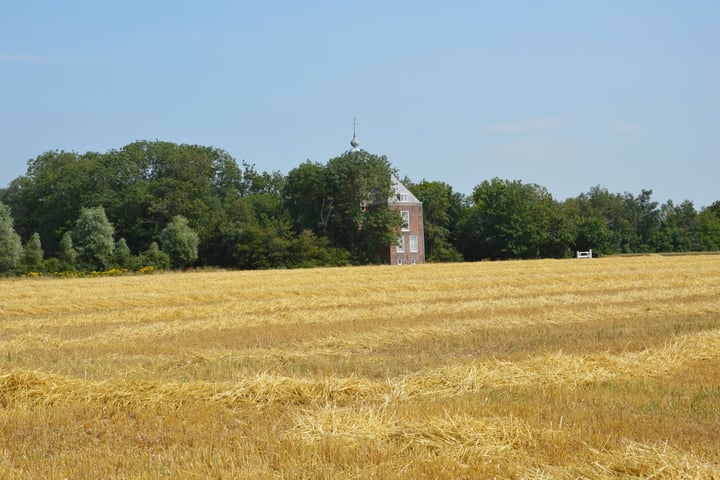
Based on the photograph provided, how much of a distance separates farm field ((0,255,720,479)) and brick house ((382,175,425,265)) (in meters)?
56.4

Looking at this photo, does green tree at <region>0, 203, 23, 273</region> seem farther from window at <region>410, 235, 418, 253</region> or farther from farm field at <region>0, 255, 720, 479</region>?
farm field at <region>0, 255, 720, 479</region>

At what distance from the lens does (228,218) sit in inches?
2987

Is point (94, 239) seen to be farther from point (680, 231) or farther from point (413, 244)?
point (680, 231)

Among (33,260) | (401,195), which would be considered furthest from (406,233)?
(33,260)

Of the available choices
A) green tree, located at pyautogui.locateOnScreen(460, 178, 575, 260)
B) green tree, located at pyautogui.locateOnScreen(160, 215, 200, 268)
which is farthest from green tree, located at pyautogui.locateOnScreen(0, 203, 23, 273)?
green tree, located at pyautogui.locateOnScreen(460, 178, 575, 260)

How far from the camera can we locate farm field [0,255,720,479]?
7.03 m

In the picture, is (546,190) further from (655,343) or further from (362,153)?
(655,343)

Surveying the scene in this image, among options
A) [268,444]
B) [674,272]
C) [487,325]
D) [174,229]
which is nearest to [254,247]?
[174,229]

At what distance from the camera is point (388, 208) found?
7619 centimetres

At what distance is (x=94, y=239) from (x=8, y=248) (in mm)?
8163

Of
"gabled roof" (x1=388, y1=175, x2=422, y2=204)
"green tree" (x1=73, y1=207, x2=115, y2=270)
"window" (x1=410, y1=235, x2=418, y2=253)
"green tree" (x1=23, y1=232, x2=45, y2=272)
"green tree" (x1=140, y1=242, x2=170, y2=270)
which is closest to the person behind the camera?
"green tree" (x1=23, y1=232, x2=45, y2=272)

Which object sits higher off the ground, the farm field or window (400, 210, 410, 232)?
window (400, 210, 410, 232)

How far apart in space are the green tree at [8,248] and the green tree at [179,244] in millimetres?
14165

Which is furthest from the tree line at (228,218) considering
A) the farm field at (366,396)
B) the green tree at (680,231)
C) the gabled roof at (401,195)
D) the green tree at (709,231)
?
the farm field at (366,396)
